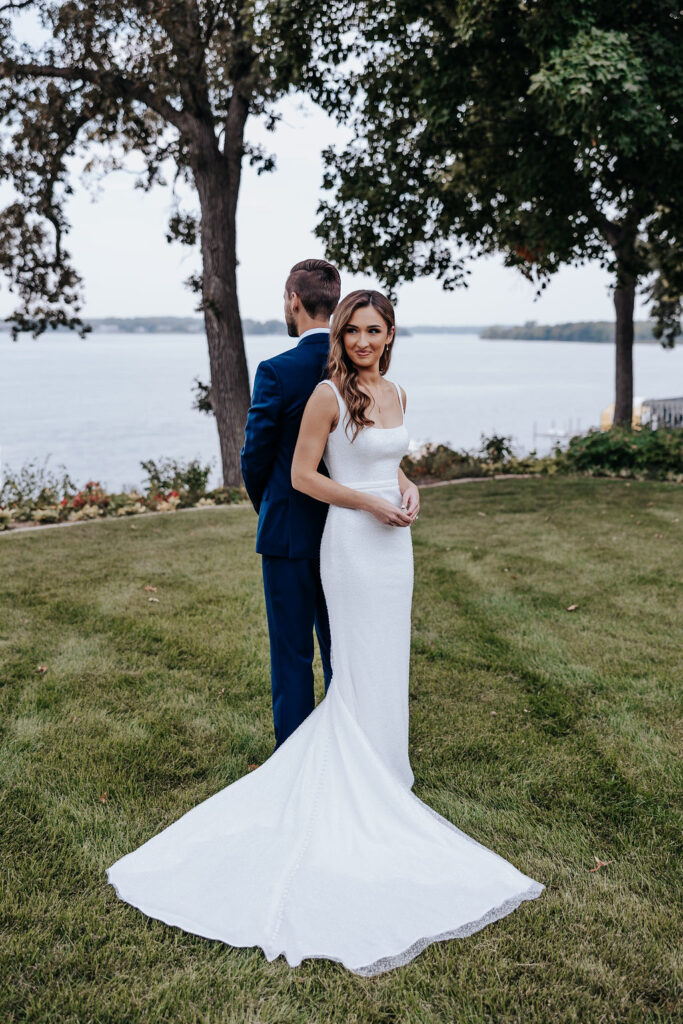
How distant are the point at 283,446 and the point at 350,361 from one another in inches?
18.9

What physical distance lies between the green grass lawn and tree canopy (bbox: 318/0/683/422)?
468cm

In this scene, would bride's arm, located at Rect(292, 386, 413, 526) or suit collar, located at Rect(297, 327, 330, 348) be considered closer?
bride's arm, located at Rect(292, 386, 413, 526)

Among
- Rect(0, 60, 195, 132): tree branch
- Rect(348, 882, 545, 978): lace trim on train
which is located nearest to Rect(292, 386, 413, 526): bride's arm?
Rect(348, 882, 545, 978): lace trim on train

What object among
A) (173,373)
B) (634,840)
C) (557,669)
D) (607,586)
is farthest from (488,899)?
(173,373)

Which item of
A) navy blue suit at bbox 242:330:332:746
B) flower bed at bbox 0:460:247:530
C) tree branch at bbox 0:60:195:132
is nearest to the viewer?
navy blue suit at bbox 242:330:332:746

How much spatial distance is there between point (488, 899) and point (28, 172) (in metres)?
15.0

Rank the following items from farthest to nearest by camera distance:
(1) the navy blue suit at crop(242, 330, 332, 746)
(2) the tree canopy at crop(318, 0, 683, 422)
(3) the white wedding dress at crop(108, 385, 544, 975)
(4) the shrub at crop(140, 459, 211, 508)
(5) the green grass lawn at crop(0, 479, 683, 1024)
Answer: (4) the shrub at crop(140, 459, 211, 508), (2) the tree canopy at crop(318, 0, 683, 422), (1) the navy blue suit at crop(242, 330, 332, 746), (3) the white wedding dress at crop(108, 385, 544, 975), (5) the green grass lawn at crop(0, 479, 683, 1024)

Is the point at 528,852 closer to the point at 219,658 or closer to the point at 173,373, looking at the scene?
the point at 219,658

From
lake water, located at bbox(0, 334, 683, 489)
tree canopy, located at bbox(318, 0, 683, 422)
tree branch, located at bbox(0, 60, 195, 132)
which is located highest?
tree branch, located at bbox(0, 60, 195, 132)

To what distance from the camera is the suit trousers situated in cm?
346

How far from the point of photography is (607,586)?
712 centimetres

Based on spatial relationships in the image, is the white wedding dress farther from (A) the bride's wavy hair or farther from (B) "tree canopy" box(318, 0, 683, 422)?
(B) "tree canopy" box(318, 0, 683, 422)

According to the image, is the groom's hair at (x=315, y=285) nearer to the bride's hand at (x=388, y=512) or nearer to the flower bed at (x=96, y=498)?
the bride's hand at (x=388, y=512)

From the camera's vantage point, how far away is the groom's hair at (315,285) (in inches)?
130
